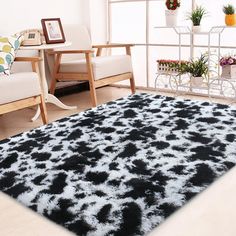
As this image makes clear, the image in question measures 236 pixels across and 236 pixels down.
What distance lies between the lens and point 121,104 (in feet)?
11.1

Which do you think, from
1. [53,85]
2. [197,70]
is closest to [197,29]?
[197,70]

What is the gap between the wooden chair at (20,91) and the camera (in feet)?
8.38

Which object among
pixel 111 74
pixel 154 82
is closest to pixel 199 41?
pixel 154 82

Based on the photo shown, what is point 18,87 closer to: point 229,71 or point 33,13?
point 33,13

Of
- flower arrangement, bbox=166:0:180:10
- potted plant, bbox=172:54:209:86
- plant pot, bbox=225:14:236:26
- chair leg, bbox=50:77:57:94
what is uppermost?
flower arrangement, bbox=166:0:180:10

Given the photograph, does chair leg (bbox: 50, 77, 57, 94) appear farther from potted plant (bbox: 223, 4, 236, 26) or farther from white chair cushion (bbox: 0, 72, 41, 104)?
potted plant (bbox: 223, 4, 236, 26)

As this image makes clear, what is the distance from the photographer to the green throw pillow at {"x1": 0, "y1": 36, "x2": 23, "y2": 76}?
2867 mm

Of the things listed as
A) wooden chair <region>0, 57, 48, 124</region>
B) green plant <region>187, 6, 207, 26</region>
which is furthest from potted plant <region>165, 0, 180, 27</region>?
wooden chair <region>0, 57, 48, 124</region>

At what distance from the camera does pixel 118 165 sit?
199 centimetres

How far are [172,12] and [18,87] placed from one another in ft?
6.07

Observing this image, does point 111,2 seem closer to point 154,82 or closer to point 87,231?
point 154,82

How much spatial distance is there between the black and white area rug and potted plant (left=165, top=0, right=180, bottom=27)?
1.08 meters

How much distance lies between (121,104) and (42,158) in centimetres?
140

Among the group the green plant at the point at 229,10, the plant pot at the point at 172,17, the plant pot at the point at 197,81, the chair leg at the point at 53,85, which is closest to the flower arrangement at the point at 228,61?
the plant pot at the point at 197,81
